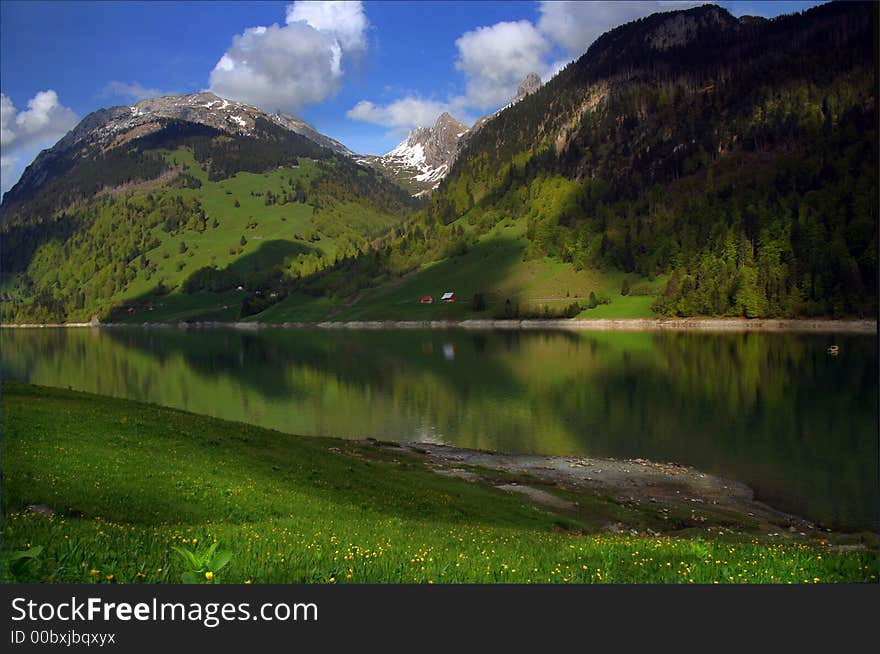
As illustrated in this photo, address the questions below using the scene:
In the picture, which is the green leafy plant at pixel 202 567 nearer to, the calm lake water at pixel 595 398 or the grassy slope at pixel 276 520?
the grassy slope at pixel 276 520

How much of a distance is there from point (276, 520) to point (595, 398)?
204 ft

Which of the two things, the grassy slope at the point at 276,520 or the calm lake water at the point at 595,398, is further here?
the calm lake water at the point at 595,398

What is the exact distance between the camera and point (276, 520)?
715 inches

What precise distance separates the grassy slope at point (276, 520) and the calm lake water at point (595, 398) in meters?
18.2

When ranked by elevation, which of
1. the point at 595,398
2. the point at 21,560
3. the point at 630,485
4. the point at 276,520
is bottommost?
the point at 630,485

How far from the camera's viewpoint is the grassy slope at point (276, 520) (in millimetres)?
11227

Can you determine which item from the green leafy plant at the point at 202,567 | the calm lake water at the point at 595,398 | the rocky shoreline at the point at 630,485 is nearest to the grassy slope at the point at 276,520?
the green leafy plant at the point at 202,567

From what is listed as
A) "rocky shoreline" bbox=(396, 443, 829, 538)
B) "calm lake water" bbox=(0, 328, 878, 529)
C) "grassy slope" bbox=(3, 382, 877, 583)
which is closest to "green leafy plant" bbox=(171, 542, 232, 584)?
"grassy slope" bbox=(3, 382, 877, 583)

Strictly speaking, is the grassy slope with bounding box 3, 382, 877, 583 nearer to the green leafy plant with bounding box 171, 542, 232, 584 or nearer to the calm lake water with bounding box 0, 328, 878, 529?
the green leafy plant with bounding box 171, 542, 232, 584

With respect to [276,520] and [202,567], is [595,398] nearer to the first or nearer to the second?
[276,520]

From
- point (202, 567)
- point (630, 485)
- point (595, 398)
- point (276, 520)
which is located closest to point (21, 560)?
point (202, 567)

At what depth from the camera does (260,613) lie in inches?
300

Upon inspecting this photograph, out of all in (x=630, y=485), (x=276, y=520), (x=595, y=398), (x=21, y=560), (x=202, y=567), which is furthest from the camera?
(x=595, y=398)

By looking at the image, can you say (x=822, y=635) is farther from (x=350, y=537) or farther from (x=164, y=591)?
(x=350, y=537)
